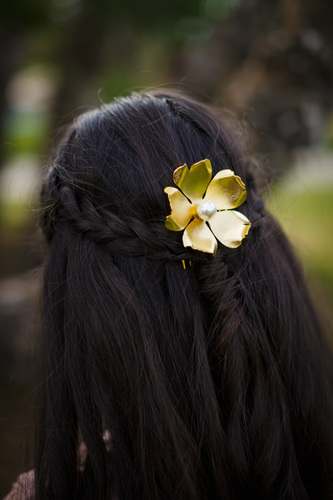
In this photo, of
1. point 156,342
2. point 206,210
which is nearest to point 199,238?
point 206,210

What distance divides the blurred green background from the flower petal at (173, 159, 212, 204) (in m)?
0.27

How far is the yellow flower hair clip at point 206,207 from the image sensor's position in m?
0.69

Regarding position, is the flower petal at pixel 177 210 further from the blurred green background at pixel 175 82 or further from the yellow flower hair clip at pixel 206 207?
the blurred green background at pixel 175 82

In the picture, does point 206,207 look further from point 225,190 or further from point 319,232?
point 319,232

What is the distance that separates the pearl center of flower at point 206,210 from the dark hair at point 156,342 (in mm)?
52

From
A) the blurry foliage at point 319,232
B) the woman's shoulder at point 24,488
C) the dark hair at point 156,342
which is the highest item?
the blurry foliage at point 319,232

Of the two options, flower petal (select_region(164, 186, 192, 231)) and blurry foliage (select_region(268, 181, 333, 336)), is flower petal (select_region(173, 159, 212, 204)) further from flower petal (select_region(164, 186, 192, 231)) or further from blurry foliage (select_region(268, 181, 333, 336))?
blurry foliage (select_region(268, 181, 333, 336))

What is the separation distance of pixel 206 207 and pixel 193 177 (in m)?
0.05

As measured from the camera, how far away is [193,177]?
704mm

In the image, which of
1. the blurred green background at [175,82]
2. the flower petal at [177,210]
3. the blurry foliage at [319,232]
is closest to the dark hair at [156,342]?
the flower petal at [177,210]

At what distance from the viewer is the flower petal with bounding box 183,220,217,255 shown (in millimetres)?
688

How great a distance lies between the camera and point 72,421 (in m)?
0.79

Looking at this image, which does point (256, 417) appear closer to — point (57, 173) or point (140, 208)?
point (140, 208)

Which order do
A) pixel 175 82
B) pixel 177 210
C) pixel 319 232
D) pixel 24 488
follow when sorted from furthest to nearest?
1. pixel 319 232
2. pixel 175 82
3. pixel 24 488
4. pixel 177 210
